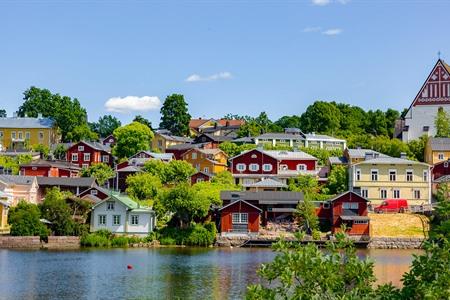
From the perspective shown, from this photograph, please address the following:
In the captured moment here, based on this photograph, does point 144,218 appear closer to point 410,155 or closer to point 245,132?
point 410,155

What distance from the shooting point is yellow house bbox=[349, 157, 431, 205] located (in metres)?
64.4

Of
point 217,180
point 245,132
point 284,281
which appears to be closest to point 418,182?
point 217,180

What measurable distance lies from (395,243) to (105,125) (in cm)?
8643

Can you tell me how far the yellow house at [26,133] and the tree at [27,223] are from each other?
157 ft

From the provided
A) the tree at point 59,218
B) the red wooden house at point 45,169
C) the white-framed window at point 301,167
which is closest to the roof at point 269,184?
the white-framed window at point 301,167

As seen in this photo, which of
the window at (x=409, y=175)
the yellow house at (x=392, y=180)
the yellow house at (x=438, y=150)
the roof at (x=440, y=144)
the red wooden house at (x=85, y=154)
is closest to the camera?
A: the yellow house at (x=392, y=180)

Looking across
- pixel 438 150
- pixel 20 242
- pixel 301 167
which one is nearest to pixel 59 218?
pixel 20 242

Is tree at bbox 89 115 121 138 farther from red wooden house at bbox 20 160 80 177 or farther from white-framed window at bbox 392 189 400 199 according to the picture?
white-framed window at bbox 392 189 400 199

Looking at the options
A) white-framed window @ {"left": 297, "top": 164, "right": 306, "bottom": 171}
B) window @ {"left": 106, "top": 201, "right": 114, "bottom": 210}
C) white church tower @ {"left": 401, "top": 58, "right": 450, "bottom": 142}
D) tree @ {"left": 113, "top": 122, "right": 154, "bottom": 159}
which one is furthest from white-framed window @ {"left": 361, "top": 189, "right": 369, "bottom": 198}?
tree @ {"left": 113, "top": 122, "right": 154, "bottom": 159}

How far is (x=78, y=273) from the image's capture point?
3534 cm

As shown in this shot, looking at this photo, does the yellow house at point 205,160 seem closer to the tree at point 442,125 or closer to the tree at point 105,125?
the tree at point 442,125

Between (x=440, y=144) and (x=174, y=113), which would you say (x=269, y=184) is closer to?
(x=440, y=144)

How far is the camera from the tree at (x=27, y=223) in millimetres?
50688

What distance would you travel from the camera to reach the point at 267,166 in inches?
2918
